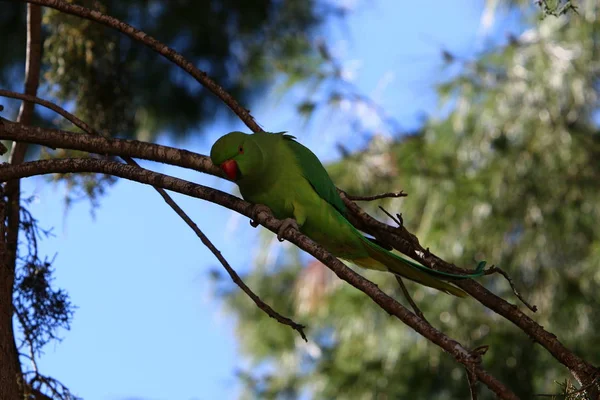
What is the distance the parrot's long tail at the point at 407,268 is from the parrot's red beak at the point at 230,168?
45 centimetres

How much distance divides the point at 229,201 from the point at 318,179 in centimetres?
49

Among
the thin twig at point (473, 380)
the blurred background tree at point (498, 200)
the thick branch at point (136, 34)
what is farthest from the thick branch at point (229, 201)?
the blurred background tree at point (498, 200)

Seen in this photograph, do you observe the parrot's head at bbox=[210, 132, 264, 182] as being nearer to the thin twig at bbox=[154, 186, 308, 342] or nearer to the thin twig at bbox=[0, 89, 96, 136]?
the thin twig at bbox=[154, 186, 308, 342]

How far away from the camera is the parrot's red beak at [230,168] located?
7.53ft

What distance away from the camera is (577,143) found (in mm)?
6594

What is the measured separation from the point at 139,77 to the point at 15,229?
8.41 ft

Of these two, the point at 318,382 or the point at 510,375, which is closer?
the point at 510,375

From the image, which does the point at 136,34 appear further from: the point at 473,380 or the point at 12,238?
the point at 473,380

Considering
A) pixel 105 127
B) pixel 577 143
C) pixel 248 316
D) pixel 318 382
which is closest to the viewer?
pixel 105 127

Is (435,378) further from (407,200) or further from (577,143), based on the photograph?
(577,143)

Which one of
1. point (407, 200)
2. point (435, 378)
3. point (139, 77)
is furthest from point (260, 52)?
point (435, 378)

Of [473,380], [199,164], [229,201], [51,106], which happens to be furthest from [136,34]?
[473,380]

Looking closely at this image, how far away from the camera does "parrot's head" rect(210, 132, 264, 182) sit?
231 centimetres

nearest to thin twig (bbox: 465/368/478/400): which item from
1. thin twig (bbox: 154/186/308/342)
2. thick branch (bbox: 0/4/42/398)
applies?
thin twig (bbox: 154/186/308/342)
